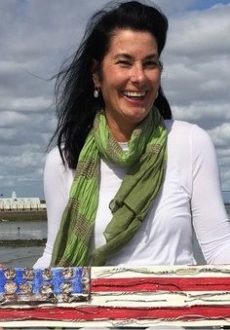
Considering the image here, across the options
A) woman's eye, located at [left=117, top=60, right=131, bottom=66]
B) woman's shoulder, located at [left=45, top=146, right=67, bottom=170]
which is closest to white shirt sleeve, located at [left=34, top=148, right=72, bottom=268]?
woman's shoulder, located at [left=45, top=146, right=67, bottom=170]

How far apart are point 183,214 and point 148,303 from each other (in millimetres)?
549

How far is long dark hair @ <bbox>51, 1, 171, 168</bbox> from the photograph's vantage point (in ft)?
12.7

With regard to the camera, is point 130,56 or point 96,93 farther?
point 96,93

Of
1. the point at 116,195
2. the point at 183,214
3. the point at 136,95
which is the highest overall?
the point at 136,95

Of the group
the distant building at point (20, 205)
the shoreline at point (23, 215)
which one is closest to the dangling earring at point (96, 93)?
the shoreline at point (23, 215)

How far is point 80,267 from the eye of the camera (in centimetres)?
352

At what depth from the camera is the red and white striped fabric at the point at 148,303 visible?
3.41 metres

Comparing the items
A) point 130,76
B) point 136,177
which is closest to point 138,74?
point 130,76

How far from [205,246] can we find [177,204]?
0.25m

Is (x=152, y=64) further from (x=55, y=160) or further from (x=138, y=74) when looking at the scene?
(x=55, y=160)

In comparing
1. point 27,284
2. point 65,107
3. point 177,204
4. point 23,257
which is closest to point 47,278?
point 27,284

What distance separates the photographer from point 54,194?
13.3 ft

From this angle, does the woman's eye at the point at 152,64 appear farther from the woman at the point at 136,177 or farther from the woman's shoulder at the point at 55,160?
the woman's shoulder at the point at 55,160

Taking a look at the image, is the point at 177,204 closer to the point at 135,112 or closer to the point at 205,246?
the point at 205,246
